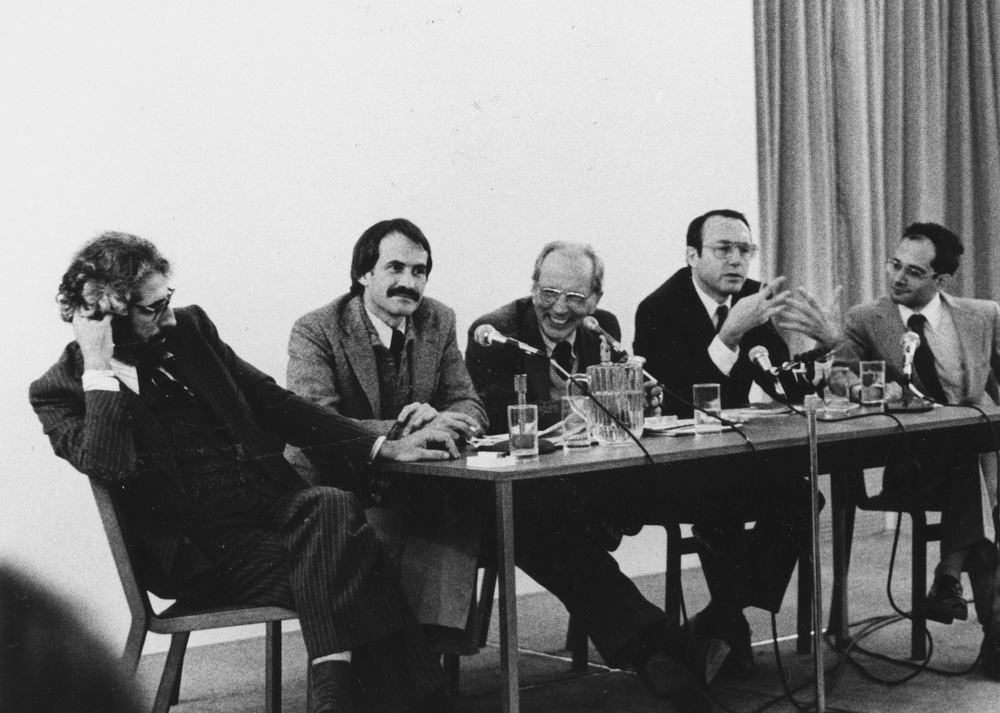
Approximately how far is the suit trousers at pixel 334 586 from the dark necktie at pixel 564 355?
1.10 metres

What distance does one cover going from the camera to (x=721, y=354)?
3182 millimetres

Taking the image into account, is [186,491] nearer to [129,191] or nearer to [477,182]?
[129,191]

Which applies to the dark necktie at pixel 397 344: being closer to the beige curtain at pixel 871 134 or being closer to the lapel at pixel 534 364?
the lapel at pixel 534 364

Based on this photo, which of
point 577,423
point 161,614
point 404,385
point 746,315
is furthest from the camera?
point 746,315

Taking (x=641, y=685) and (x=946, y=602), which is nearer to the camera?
(x=641, y=685)

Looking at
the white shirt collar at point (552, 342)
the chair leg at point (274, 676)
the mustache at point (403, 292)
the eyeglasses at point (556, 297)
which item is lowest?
the chair leg at point (274, 676)

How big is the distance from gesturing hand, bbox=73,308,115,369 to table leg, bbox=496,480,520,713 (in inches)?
30.3

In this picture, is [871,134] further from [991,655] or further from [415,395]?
[415,395]

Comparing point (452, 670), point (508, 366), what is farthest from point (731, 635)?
point (508, 366)

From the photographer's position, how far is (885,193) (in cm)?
483

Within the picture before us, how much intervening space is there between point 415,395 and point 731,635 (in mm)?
1028

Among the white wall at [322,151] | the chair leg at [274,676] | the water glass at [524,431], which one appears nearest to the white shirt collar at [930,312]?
the white wall at [322,151]

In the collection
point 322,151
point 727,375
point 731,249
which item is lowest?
point 727,375

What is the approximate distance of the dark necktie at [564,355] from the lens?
3.18 meters
